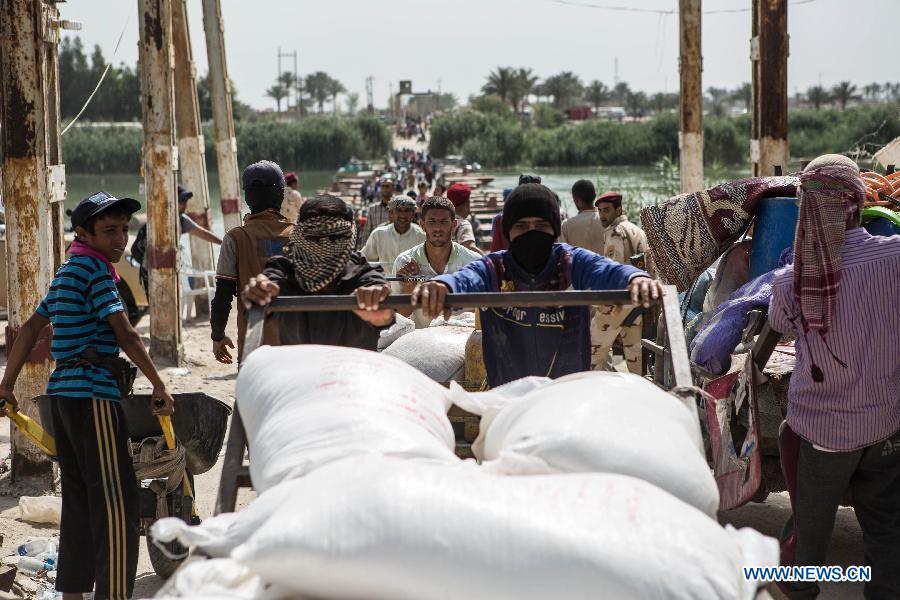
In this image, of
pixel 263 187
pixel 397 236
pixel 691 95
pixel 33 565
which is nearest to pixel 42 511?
pixel 33 565

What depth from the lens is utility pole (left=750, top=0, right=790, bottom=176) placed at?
9.47 m

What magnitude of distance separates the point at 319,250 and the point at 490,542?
2.35 meters

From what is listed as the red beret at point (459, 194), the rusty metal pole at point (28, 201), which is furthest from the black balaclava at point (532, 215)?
the red beret at point (459, 194)

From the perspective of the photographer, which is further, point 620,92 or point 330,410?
point 620,92

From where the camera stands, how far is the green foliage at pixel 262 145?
7194 cm

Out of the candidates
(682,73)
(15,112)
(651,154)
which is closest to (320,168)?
(651,154)

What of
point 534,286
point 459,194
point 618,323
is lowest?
point 618,323

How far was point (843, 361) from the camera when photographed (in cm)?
360

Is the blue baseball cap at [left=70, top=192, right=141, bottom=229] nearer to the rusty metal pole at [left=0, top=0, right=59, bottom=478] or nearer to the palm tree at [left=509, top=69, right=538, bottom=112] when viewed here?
the rusty metal pole at [left=0, top=0, right=59, bottom=478]

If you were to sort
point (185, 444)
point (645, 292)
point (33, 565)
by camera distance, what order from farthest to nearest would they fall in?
point (33, 565)
point (185, 444)
point (645, 292)

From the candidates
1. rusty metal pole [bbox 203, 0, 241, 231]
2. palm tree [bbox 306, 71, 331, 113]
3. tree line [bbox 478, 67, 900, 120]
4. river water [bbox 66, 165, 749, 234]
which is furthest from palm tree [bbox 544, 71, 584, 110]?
rusty metal pole [bbox 203, 0, 241, 231]

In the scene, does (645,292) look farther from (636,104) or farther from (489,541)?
(636,104)

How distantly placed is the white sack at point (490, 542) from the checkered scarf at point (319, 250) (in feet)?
6.58

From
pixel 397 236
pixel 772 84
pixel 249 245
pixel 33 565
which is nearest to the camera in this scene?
pixel 33 565
